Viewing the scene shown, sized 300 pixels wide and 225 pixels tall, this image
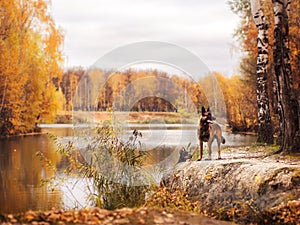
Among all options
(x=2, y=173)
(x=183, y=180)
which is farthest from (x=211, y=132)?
(x=2, y=173)

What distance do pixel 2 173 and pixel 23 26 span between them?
38.9 feet

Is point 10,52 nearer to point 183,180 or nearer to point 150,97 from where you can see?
point 150,97

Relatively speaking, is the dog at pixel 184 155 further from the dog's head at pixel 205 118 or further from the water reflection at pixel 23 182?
the water reflection at pixel 23 182

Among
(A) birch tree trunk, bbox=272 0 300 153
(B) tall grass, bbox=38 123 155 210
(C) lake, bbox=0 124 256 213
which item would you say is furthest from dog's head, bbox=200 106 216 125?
(A) birch tree trunk, bbox=272 0 300 153

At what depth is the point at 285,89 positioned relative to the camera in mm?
9219

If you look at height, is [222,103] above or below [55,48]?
below

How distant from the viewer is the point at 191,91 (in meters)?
9.59

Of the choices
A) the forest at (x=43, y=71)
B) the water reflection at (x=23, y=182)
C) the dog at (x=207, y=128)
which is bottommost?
the water reflection at (x=23, y=182)

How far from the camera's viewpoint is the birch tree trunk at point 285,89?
9.18 meters

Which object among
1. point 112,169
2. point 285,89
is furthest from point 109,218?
point 285,89

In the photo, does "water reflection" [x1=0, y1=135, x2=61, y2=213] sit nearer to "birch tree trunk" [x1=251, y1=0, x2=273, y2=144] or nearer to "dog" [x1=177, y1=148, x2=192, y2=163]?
"dog" [x1=177, y1=148, x2=192, y2=163]

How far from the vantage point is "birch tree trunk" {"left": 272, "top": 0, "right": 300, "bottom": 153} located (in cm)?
918

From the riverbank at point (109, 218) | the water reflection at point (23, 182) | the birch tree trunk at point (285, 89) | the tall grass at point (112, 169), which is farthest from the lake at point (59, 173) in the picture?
the riverbank at point (109, 218)

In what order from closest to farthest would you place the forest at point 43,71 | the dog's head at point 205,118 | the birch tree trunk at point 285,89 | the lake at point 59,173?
the lake at point 59,173 < the dog's head at point 205,118 < the birch tree trunk at point 285,89 < the forest at point 43,71
